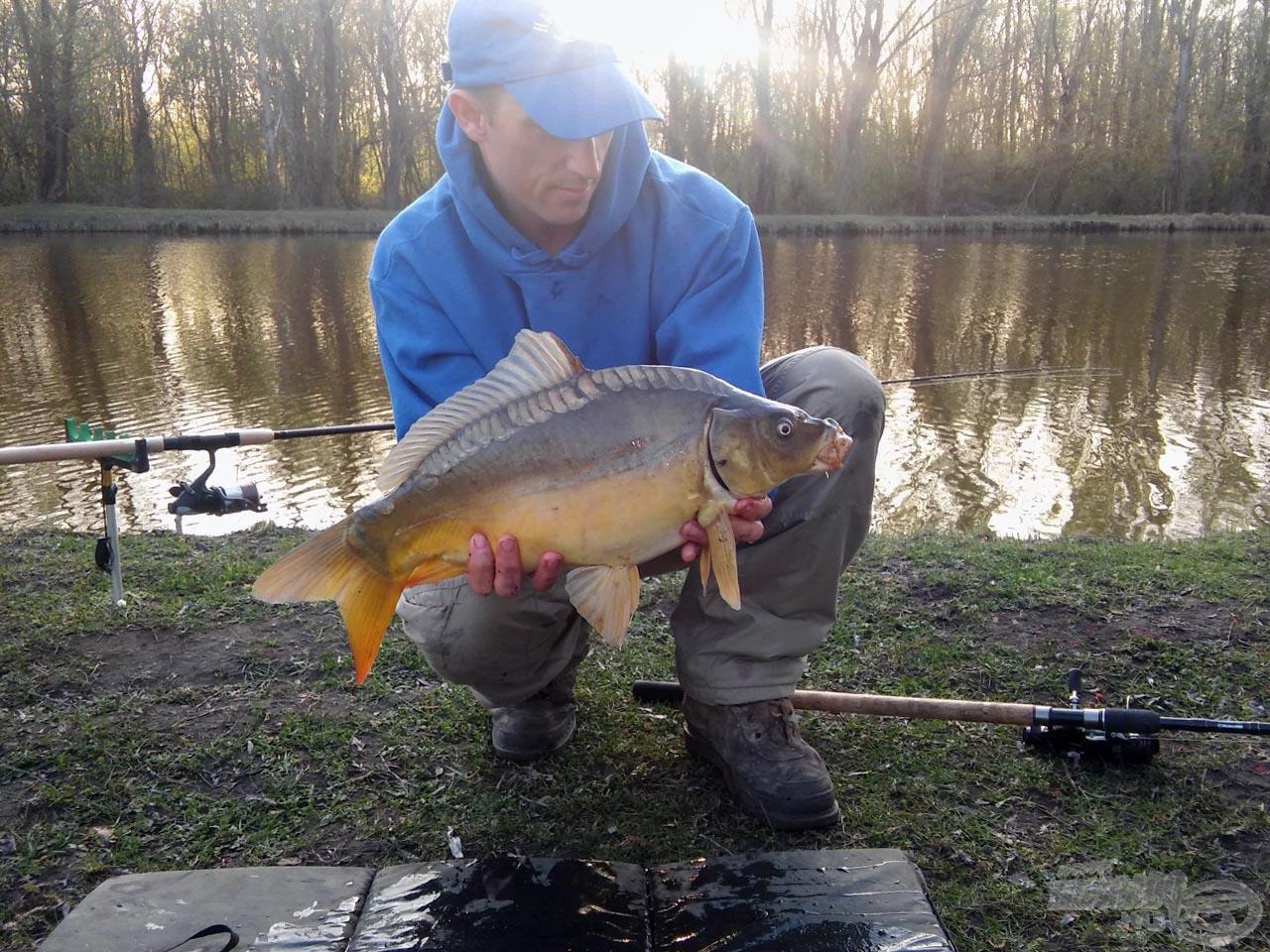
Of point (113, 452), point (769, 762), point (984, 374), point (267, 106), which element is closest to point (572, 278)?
point (769, 762)

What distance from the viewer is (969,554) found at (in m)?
3.04

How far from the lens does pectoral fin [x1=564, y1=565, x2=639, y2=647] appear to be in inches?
63.5

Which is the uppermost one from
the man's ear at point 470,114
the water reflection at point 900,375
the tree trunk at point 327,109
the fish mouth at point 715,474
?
the tree trunk at point 327,109

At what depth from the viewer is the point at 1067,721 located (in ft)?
6.12

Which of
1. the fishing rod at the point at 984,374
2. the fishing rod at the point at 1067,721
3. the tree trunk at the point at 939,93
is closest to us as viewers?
the fishing rod at the point at 1067,721

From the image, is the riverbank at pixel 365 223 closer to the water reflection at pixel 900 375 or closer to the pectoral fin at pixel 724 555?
the water reflection at pixel 900 375

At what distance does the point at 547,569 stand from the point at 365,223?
21685 mm

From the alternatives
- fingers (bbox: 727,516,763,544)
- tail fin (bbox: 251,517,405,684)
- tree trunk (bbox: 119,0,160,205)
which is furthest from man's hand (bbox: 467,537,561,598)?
tree trunk (bbox: 119,0,160,205)

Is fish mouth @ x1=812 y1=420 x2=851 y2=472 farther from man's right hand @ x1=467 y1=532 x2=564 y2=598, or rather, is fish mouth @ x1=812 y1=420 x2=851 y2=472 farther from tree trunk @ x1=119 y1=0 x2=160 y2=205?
tree trunk @ x1=119 y1=0 x2=160 y2=205

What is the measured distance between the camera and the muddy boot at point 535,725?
1983 millimetres

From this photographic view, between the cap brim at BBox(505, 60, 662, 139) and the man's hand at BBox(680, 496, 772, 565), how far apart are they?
665 mm

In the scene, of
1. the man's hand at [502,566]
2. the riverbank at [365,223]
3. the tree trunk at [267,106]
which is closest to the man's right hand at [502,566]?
the man's hand at [502,566]

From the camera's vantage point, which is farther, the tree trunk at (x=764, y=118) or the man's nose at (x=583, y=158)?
the tree trunk at (x=764, y=118)

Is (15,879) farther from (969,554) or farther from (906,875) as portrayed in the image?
(969,554)
